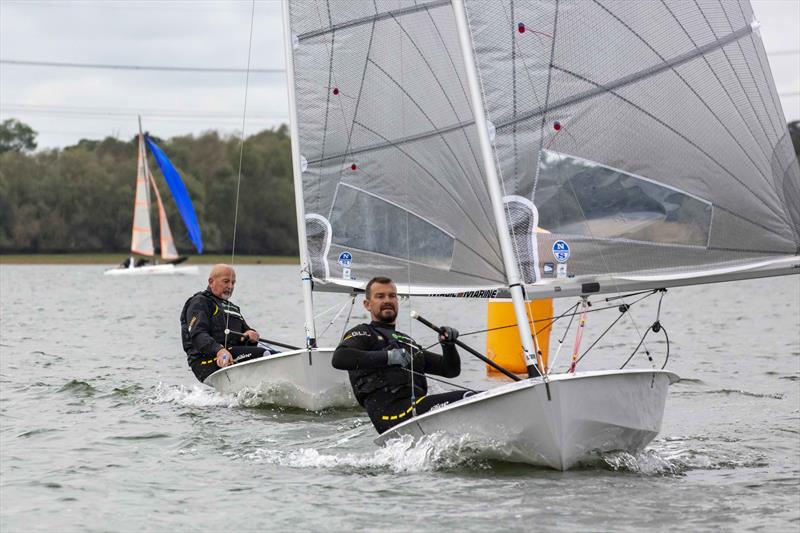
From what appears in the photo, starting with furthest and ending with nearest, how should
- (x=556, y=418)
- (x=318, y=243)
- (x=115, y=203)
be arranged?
(x=115, y=203) < (x=318, y=243) < (x=556, y=418)

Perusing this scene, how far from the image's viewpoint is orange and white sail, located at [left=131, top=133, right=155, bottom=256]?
47.6 metres

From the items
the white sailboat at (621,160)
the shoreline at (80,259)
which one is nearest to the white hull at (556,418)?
the white sailboat at (621,160)

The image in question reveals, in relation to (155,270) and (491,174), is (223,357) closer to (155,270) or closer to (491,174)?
(491,174)

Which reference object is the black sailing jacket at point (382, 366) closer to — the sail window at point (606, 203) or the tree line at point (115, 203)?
the sail window at point (606, 203)

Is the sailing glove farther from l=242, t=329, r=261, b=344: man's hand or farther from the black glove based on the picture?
l=242, t=329, r=261, b=344: man's hand

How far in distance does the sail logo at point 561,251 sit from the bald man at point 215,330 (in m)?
3.91

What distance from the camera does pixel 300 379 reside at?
1046 centimetres

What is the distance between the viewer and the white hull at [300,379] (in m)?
10.4

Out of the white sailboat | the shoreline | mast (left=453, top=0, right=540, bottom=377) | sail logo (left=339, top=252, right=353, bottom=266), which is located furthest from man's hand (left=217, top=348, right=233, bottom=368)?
the shoreline

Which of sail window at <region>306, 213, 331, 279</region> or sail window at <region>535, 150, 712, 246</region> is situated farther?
sail window at <region>306, 213, 331, 279</region>

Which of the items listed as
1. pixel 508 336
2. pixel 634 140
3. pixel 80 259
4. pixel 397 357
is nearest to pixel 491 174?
pixel 634 140

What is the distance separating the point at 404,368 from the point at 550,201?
1.38m

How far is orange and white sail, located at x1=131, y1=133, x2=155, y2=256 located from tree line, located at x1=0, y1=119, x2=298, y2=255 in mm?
16426

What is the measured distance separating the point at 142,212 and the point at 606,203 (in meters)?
41.9
